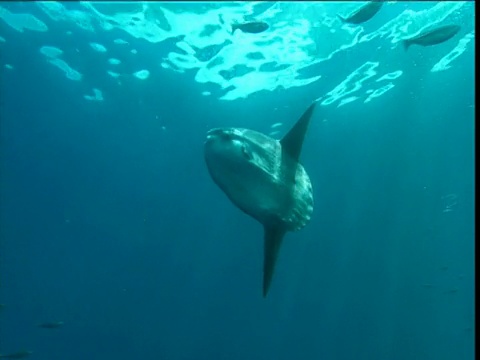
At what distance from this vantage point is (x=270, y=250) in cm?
493

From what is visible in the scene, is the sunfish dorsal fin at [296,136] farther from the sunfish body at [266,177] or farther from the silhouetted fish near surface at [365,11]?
the silhouetted fish near surface at [365,11]

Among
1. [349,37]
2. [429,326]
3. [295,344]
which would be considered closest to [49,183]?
[349,37]

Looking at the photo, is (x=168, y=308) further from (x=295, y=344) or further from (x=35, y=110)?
(x=35, y=110)

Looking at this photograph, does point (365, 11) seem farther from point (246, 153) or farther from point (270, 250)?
point (270, 250)

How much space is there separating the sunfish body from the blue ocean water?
377 inches

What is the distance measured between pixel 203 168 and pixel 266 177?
67.6ft

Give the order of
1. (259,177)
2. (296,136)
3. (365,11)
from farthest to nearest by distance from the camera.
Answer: (365,11), (296,136), (259,177)

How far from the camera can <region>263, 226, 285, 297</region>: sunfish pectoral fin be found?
488 cm

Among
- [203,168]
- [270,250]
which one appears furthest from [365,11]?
[203,168]

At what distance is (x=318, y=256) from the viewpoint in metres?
39.9

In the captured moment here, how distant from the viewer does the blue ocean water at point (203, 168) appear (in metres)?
15.1

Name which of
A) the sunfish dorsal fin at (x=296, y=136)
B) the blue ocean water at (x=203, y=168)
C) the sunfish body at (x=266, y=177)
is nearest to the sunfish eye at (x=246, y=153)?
the sunfish body at (x=266, y=177)

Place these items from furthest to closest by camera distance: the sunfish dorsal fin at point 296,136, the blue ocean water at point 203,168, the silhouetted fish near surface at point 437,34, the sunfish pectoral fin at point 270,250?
the blue ocean water at point 203,168 → the silhouetted fish near surface at point 437,34 → the sunfish dorsal fin at point 296,136 → the sunfish pectoral fin at point 270,250

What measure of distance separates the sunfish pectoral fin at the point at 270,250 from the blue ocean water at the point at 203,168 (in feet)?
33.1
